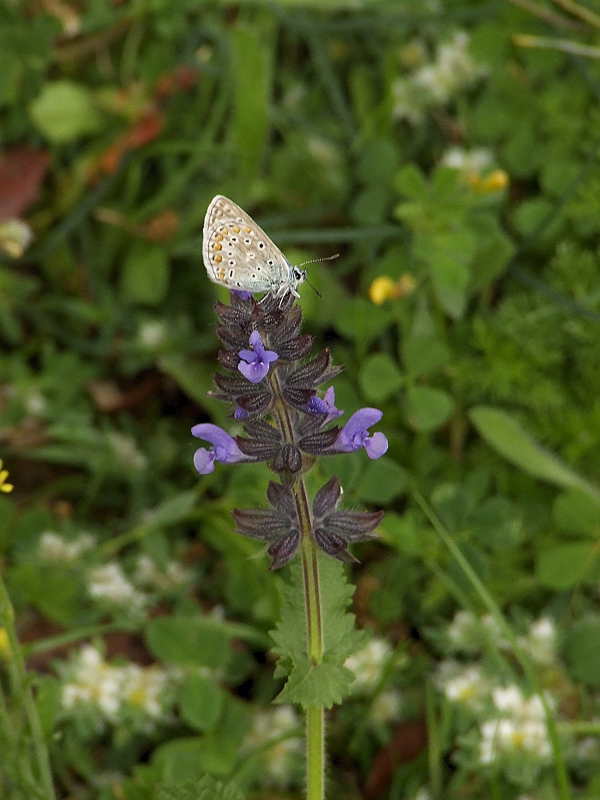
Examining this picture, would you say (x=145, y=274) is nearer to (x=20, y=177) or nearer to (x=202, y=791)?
(x=20, y=177)

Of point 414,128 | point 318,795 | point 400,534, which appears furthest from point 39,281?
point 318,795

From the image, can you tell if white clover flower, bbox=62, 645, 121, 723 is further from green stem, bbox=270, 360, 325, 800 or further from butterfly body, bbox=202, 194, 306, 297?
butterfly body, bbox=202, 194, 306, 297

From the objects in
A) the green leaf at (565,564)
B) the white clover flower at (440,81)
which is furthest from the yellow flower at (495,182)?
the green leaf at (565,564)

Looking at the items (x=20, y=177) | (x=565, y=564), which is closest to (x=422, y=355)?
(x=565, y=564)

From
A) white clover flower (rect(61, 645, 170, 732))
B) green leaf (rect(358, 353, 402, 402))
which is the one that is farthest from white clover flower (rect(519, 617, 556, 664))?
white clover flower (rect(61, 645, 170, 732))

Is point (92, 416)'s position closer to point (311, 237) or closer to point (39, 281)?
point (39, 281)

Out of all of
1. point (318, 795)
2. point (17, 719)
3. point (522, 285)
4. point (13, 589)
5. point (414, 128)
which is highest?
point (414, 128)
